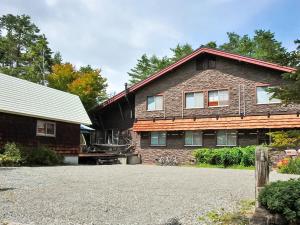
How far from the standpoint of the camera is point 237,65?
91.6 ft

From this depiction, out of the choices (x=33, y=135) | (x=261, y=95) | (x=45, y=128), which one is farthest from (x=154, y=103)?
(x=33, y=135)

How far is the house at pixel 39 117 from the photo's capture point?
2177 centimetres

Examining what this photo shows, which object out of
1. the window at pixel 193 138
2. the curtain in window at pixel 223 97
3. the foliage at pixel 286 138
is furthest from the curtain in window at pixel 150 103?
the foliage at pixel 286 138

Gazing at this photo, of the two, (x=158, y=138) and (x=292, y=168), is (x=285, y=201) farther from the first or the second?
(x=158, y=138)

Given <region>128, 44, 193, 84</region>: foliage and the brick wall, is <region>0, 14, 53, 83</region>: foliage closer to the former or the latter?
<region>128, 44, 193, 84</region>: foliage

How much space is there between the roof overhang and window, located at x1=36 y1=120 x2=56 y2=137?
747 centimetres

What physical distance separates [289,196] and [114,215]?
3.27 metres

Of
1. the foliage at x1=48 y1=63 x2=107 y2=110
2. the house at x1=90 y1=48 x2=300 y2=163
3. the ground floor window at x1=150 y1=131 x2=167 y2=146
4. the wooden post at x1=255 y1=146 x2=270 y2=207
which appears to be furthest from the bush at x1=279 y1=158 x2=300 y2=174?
the foliage at x1=48 y1=63 x2=107 y2=110

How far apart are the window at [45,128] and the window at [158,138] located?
8394mm

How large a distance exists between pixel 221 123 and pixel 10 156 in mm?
14320

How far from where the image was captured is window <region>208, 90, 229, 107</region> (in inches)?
1106

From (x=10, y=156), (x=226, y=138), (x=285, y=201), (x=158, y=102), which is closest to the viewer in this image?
(x=285, y=201)

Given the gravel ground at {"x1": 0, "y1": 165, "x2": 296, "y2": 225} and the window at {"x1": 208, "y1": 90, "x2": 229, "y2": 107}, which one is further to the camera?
the window at {"x1": 208, "y1": 90, "x2": 229, "y2": 107}

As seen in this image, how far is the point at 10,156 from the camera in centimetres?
2019
